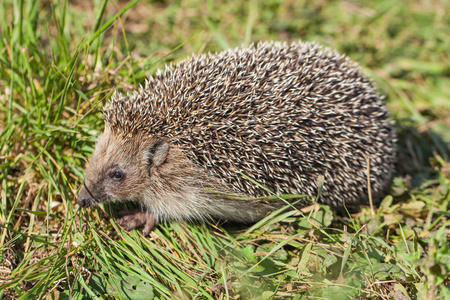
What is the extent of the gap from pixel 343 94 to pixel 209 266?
2.33 meters

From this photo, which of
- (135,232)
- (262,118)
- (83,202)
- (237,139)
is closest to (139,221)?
(135,232)

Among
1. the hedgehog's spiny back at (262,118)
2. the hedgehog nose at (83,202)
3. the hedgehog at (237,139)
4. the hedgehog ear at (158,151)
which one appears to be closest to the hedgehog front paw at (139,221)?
the hedgehog at (237,139)

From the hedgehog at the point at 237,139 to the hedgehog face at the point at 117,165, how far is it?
1 centimetres

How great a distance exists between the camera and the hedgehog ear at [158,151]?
13.3 feet

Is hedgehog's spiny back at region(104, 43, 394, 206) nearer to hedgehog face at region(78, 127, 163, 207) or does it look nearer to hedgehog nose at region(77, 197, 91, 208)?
hedgehog face at region(78, 127, 163, 207)

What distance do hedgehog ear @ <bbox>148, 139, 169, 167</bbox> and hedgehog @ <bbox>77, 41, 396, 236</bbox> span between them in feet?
0.04

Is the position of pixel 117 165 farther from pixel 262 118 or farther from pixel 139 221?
pixel 262 118

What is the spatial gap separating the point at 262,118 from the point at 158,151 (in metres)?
1.17

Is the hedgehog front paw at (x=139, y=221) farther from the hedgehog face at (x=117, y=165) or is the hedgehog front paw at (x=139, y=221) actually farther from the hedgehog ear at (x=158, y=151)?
the hedgehog ear at (x=158, y=151)

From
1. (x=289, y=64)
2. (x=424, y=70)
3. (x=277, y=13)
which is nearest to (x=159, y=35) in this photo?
(x=277, y=13)

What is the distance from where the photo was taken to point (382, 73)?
6.95 metres

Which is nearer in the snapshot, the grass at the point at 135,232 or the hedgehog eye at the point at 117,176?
the grass at the point at 135,232

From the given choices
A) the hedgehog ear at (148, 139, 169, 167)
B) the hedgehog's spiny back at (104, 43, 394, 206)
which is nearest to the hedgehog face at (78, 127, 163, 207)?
the hedgehog ear at (148, 139, 169, 167)

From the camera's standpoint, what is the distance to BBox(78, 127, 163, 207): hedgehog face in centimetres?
407
